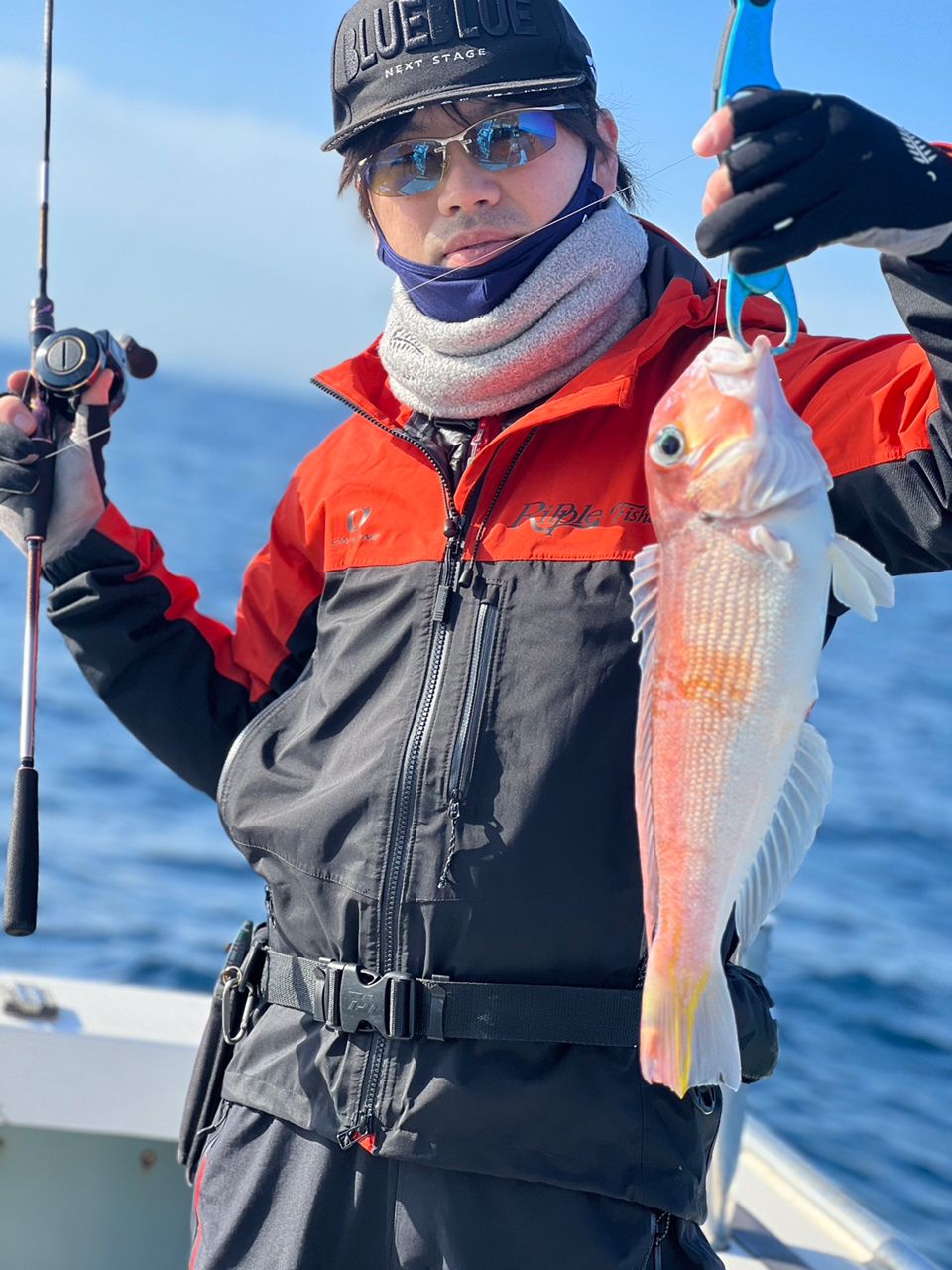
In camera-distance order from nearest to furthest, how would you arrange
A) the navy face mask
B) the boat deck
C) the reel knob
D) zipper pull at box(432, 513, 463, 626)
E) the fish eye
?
the fish eye
zipper pull at box(432, 513, 463, 626)
the navy face mask
the reel knob
the boat deck

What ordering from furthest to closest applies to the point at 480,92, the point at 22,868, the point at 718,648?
the point at 22,868, the point at 480,92, the point at 718,648

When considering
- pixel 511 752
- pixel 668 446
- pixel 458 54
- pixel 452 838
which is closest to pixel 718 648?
pixel 668 446

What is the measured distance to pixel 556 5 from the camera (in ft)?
8.76

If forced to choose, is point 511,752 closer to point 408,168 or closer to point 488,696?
point 488,696

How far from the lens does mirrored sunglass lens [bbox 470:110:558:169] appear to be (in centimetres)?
252

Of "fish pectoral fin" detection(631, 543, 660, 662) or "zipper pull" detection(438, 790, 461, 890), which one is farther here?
"zipper pull" detection(438, 790, 461, 890)

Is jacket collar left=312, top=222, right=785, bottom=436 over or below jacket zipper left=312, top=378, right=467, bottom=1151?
over

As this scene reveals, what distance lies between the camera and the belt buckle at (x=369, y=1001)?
89.3 inches

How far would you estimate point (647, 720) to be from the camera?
75.4 inches

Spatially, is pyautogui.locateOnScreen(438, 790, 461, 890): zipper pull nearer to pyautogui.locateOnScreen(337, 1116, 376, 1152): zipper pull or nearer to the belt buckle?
the belt buckle

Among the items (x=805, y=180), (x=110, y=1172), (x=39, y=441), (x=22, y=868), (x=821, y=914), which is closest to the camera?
(x=805, y=180)

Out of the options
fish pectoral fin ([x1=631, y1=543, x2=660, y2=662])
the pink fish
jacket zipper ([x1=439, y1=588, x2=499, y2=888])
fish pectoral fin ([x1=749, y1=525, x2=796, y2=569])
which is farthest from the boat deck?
fish pectoral fin ([x1=749, y1=525, x2=796, y2=569])

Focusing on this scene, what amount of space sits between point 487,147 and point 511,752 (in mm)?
1121

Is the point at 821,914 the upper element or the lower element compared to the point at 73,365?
lower
